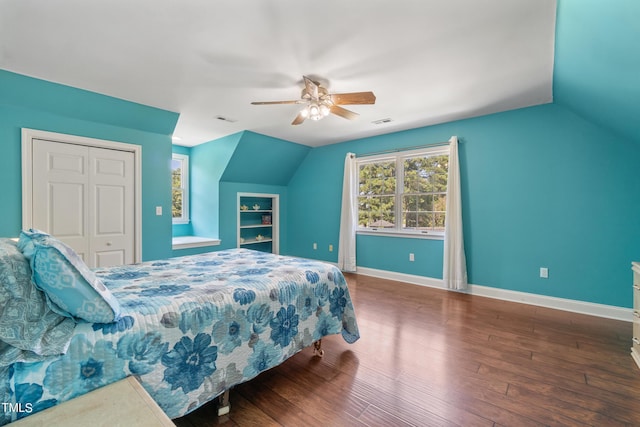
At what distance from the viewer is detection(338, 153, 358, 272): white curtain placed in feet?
16.4

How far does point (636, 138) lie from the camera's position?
2.70 m

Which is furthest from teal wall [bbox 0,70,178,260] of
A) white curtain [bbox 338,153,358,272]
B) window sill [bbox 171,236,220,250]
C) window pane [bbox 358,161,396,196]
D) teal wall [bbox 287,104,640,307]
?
teal wall [bbox 287,104,640,307]

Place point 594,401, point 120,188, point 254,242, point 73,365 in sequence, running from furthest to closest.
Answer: point 254,242 < point 120,188 < point 594,401 < point 73,365

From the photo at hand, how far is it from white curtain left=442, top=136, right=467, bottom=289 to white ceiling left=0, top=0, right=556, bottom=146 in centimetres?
85

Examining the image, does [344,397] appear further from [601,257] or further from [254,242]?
[254,242]

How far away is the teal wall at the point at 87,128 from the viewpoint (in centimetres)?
265

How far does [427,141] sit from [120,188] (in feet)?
14.3

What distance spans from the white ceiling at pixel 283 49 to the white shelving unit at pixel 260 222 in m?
2.82

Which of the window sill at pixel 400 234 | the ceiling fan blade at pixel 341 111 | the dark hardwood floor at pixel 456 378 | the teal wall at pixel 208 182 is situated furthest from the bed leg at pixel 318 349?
the teal wall at pixel 208 182

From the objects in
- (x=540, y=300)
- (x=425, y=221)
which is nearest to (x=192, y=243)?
(x=425, y=221)

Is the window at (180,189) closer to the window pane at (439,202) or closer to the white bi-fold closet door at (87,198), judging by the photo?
the white bi-fold closet door at (87,198)

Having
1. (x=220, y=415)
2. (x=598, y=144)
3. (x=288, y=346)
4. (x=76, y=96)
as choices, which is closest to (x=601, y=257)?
(x=598, y=144)

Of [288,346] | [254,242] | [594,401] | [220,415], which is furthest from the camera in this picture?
[254,242]

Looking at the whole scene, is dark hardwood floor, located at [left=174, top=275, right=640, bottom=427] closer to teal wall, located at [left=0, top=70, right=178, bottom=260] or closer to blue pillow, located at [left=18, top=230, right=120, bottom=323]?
blue pillow, located at [left=18, top=230, right=120, bottom=323]
